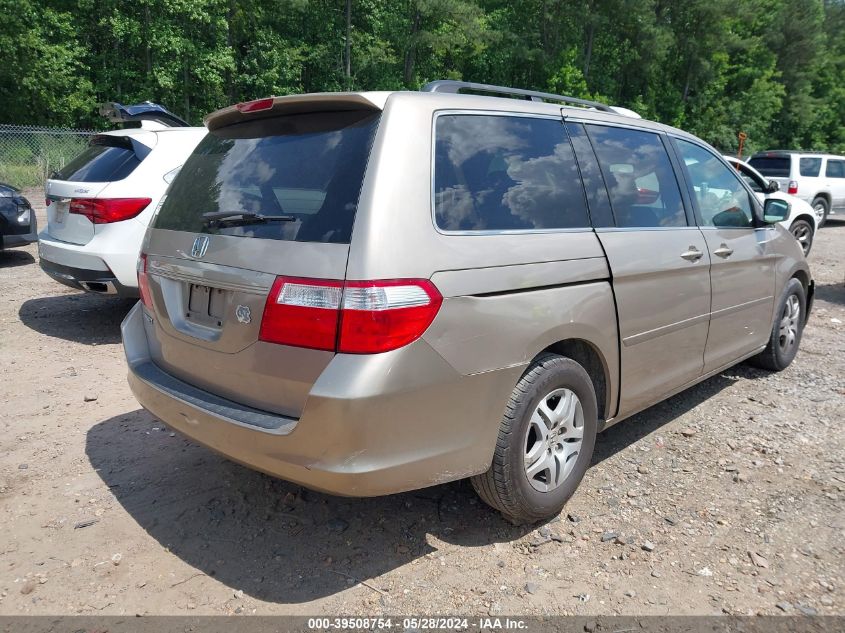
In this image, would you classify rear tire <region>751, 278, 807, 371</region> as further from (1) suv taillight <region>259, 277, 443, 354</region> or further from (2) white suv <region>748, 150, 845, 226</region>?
(2) white suv <region>748, 150, 845, 226</region>

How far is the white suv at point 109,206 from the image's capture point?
5582 millimetres

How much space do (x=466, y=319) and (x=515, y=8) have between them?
36366 millimetres

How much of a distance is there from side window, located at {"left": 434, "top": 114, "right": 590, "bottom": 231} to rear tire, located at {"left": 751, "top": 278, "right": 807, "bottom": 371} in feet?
9.05

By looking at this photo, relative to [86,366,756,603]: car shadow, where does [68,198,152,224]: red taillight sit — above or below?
Result: above

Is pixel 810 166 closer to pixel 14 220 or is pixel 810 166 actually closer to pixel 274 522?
pixel 14 220

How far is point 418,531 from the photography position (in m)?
3.05

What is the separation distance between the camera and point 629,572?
2773 mm

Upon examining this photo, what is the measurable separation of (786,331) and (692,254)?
209cm

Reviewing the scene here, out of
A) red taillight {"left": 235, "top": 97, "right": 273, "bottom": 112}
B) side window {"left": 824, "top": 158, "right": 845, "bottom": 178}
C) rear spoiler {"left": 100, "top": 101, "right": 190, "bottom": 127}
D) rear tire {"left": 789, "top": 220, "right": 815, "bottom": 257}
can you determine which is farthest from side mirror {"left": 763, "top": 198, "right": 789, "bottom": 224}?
side window {"left": 824, "top": 158, "right": 845, "bottom": 178}

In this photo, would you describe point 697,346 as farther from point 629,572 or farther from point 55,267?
point 55,267

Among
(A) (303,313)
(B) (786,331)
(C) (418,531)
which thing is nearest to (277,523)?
(C) (418,531)

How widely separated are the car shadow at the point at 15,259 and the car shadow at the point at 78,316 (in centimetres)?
217

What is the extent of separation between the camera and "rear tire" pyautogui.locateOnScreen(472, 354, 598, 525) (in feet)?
9.02

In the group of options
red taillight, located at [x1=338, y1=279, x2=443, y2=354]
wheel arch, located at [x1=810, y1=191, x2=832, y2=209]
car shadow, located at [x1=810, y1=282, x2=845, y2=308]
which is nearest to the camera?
red taillight, located at [x1=338, y1=279, x2=443, y2=354]
